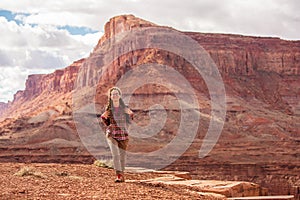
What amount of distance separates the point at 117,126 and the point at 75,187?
5.09ft

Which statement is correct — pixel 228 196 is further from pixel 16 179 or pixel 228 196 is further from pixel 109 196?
pixel 16 179

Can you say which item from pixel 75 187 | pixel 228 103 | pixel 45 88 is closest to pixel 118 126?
pixel 75 187

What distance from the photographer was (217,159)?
67125mm

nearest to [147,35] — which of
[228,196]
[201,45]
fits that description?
[201,45]

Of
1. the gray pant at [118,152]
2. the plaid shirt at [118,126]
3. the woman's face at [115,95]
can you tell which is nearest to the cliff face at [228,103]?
the gray pant at [118,152]

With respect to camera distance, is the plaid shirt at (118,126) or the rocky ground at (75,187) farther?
the plaid shirt at (118,126)

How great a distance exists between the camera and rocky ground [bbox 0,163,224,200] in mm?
7625

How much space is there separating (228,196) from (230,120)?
8570 cm

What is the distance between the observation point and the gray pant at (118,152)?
9.62m

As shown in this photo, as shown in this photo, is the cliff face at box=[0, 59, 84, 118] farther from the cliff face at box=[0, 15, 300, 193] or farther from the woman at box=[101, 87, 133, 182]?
the woman at box=[101, 87, 133, 182]

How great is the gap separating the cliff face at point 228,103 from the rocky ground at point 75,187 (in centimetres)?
3513

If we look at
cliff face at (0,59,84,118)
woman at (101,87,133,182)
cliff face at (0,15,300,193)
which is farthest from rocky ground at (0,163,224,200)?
cliff face at (0,59,84,118)

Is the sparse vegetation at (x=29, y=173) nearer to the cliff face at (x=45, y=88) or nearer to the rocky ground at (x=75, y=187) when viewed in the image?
the rocky ground at (x=75, y=187)

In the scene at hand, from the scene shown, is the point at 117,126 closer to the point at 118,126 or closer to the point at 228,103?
the point at 118,126
